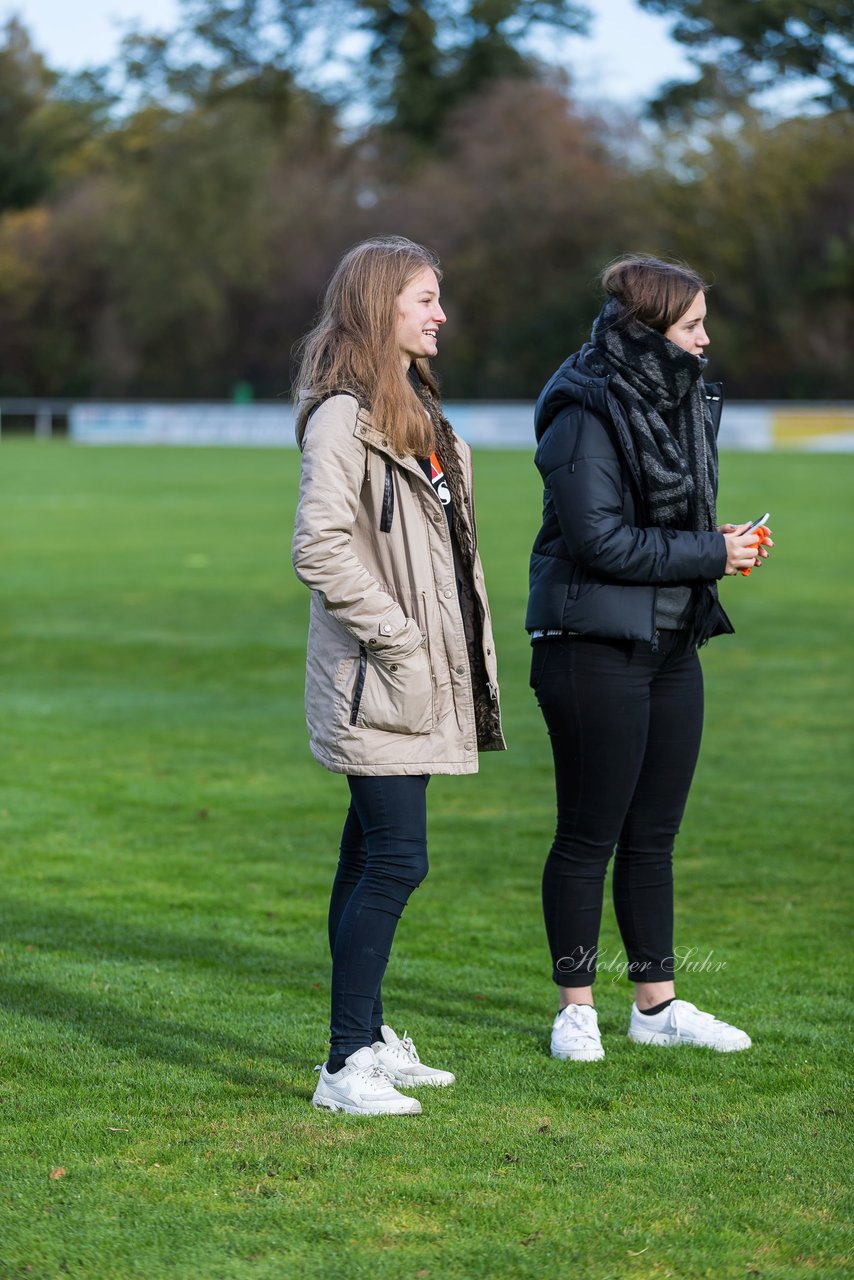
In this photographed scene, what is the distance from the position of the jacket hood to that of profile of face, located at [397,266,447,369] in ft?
1.16

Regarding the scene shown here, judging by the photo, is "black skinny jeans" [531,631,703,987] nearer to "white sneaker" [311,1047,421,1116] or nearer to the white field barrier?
"white sneaker" [311,1047,421,1116]

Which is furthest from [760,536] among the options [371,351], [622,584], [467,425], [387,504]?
[467,425]

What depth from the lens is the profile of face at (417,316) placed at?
13.0 ft

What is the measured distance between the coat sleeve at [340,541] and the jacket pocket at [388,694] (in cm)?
4

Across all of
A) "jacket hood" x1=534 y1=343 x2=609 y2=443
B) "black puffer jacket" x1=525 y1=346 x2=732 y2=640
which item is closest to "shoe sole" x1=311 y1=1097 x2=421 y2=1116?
"black puffer jacket" x1=525 y1=346 x2=732 y2=640

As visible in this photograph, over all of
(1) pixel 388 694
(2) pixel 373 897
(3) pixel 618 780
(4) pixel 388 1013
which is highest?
(1) pixel 388 694

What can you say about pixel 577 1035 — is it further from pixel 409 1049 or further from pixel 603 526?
pixel 603 526

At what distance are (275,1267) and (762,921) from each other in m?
3.19

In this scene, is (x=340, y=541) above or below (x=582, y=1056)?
above

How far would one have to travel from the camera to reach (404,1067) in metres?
4.21

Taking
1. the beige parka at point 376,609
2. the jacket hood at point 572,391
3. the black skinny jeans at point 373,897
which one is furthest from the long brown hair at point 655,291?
the black skinny jeans at point 373,897

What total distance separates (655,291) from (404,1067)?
6.45 ft

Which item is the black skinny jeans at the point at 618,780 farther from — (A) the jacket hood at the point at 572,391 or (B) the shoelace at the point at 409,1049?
(A) the jacket hood at the point at 572,391

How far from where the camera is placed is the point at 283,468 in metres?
38.1
